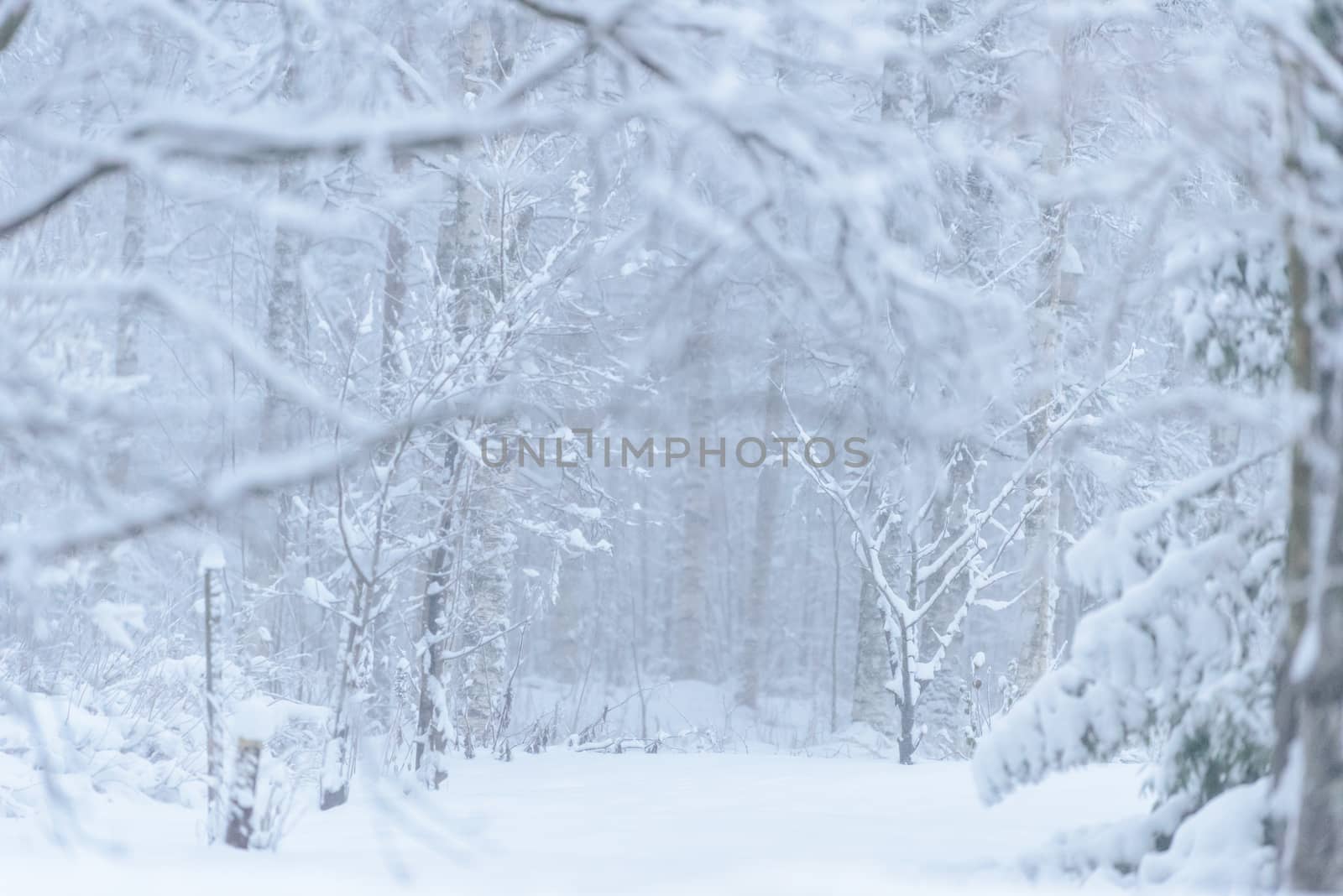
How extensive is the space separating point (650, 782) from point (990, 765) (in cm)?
304

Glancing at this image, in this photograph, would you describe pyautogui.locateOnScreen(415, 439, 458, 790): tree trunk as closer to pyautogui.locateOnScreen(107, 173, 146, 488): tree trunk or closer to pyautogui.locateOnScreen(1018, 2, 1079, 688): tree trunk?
pyautogui.locateOnScreen(1018, 2, 1079, 688): tree trunk

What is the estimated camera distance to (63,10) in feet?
11.5

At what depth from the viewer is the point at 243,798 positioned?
362 centimetres

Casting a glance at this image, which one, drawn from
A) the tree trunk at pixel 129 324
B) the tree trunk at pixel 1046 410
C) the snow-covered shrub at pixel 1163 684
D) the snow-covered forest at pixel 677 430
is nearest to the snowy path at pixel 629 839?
the snow-covered forest at pixel 677 430

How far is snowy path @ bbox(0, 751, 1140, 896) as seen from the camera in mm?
3053

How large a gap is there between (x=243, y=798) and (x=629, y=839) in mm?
1149

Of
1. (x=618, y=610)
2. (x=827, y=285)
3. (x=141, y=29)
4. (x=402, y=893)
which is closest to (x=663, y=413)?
(x=827, y=285)

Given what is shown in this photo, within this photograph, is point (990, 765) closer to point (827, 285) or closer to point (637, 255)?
point (827, 285)

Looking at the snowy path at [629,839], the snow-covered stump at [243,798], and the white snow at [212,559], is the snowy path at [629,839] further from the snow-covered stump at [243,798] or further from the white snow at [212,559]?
the white snow at [212,559]

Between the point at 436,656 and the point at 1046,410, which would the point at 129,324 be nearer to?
the point at 436,656

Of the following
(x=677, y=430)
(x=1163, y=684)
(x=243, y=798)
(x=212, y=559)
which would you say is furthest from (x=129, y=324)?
(x=1163, y=684)

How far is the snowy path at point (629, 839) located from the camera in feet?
10.0

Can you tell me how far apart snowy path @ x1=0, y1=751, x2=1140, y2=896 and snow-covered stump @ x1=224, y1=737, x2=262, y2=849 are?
104 mm

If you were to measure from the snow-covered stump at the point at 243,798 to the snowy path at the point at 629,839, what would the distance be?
10 centimetres
